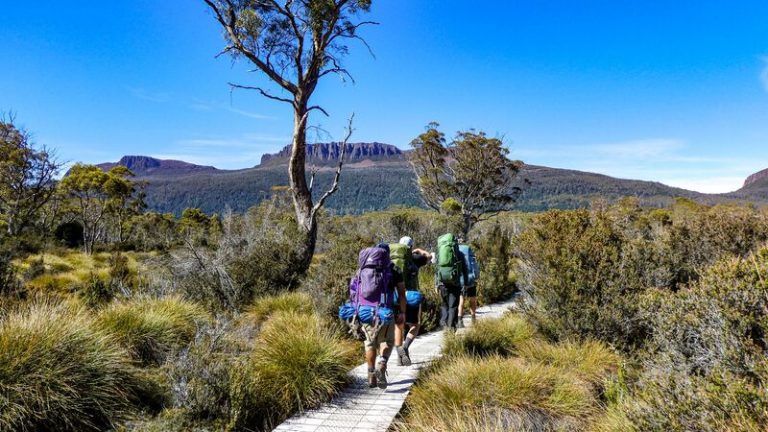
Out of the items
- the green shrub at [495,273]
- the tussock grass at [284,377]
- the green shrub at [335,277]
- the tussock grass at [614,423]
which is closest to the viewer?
the tussock grass at [614,423]

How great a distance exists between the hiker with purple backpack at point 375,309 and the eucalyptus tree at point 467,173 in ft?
85.1

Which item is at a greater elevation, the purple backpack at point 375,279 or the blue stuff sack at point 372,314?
the purple backpack at point 375,279

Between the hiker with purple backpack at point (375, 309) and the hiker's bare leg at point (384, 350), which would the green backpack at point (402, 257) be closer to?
the hiker with purple backpack at point (375, 309)

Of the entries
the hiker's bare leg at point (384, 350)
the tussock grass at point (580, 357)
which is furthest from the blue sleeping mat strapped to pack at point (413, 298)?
the tussock grass at point (580, 357)

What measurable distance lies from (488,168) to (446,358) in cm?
2800

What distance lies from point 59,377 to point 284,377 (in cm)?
199

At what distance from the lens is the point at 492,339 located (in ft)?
21.1

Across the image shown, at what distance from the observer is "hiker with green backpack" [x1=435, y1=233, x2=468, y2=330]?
275 inches

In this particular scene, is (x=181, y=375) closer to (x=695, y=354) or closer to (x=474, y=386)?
(x=474, y=386)

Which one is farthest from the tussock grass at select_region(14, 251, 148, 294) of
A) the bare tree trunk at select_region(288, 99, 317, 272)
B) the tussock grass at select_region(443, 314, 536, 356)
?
the tussock grass at select_region(443, 314, 536, 356)

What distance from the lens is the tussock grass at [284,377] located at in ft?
14.7

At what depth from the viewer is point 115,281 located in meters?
10.1

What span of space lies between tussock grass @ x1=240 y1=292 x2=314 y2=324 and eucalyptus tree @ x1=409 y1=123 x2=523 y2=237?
23.1m

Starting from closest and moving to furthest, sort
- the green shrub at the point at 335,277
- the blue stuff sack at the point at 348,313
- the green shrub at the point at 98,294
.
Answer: the blue stuff sack at the point at 348,313, the green shrub at the point at 335,277, the green shrub at the point at 98,294
